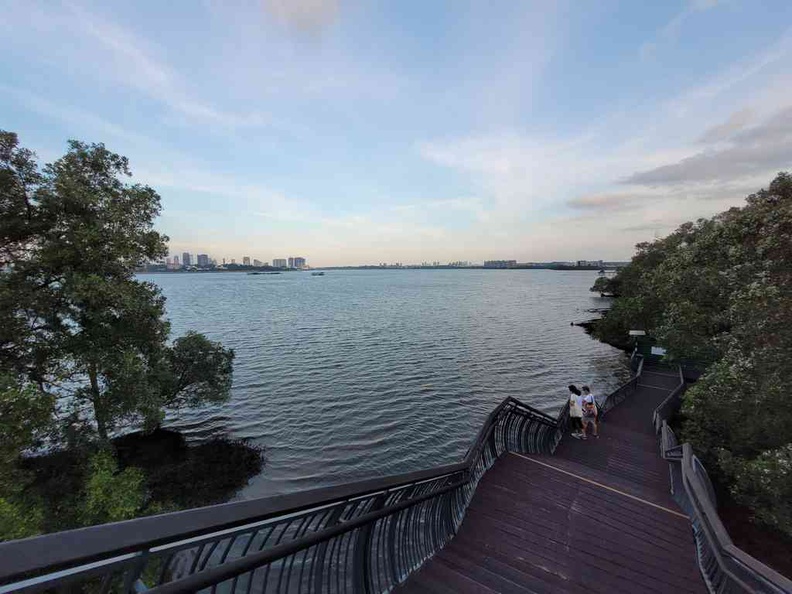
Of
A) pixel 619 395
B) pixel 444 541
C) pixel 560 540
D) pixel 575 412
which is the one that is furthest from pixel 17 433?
pixel 619 395

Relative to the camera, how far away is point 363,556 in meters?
3.12

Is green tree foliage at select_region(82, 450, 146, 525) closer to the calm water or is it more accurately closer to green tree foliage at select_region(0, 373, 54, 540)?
green tree foliage at select_region(0, 373, 54, 540)

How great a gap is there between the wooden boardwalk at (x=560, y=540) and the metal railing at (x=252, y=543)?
43 cm

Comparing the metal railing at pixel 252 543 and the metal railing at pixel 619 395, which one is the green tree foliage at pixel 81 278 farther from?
the metal railing at pixel 619 395

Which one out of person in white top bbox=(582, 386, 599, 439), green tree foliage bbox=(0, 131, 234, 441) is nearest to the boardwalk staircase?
person in white top bbox=(582, 386, 599, 439)

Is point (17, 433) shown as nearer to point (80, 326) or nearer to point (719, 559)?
point (80, 326)

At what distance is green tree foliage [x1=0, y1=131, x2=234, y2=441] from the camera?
10.5 metres

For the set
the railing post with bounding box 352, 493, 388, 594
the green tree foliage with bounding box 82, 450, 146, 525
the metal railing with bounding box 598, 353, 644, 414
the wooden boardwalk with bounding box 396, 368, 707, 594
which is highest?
the railing post with bounding box 352, 493, 388, 594

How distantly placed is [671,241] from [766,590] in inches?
1427

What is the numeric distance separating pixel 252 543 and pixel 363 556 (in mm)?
924

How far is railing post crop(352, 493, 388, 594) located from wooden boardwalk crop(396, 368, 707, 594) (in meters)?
0.78

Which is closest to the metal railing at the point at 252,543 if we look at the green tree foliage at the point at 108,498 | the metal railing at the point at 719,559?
the metal railing at the point at 719,559

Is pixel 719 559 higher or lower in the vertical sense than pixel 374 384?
higher

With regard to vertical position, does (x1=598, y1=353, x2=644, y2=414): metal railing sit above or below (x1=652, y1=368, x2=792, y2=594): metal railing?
below
